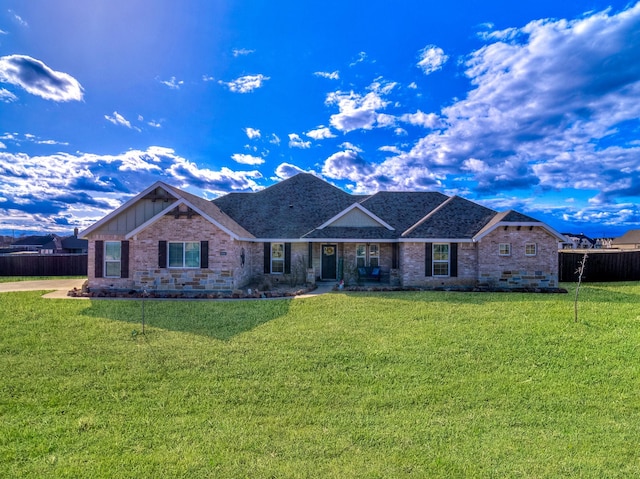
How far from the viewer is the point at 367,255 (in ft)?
62.1

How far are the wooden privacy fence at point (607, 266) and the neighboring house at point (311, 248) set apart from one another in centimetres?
502

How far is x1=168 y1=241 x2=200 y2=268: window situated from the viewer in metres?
15.7

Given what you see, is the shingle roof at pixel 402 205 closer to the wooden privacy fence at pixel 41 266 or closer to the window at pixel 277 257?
the window at pixel 277 257

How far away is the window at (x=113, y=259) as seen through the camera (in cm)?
1612

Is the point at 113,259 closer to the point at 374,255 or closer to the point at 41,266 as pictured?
the point at 374,255

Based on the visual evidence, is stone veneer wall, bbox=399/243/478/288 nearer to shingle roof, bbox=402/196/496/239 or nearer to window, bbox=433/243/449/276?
window, bbox=433/243/449/276

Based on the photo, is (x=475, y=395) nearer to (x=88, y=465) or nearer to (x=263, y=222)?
(x=88, y=465)

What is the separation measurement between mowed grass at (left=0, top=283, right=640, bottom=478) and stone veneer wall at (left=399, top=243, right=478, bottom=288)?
231 inches

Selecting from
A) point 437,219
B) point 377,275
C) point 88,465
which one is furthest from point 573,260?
point 88,465

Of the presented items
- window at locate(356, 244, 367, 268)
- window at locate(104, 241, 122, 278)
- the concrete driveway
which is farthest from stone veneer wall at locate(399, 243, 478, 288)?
the concrete driveway

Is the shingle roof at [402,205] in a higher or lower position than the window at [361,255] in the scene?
higher

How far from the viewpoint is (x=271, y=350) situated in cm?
802

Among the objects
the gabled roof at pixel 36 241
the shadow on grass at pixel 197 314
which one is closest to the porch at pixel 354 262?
the shadow on grass at pixel 197 314

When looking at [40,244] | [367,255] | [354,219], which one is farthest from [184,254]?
[40,244]
